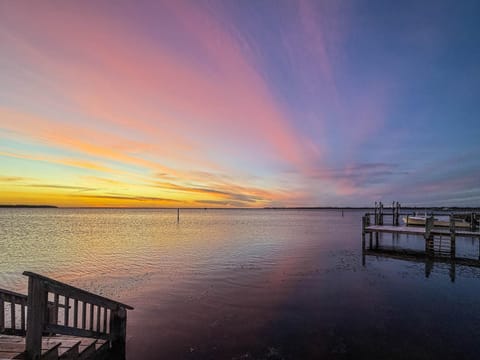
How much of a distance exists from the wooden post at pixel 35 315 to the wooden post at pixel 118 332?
301cm

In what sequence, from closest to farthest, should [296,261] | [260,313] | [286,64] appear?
[260,313] → [286,64] → [296,261]

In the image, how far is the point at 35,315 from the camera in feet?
16.0

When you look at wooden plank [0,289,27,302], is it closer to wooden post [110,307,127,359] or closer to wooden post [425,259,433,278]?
wooden post [110,307,127,359]

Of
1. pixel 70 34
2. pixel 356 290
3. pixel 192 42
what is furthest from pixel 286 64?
pixel 356 290

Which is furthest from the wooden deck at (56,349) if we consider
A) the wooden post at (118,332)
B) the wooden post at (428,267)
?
the wooden post at (428,267)

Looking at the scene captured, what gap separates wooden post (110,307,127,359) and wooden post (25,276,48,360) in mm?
3013

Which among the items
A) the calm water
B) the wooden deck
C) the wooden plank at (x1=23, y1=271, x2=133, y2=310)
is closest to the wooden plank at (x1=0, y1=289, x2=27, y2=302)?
the wooden deck

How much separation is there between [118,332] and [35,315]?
3.58 m

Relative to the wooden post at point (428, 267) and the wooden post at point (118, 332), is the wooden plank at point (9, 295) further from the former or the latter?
the wooden post at point (428, 267)

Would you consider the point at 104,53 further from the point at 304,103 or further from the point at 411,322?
the point at 411,322

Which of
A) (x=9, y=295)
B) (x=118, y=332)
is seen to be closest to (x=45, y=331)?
(x=9, y=295)

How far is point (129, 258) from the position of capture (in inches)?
933

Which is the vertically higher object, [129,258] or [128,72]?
[128,72]

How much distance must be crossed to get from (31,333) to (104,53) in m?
15.5
